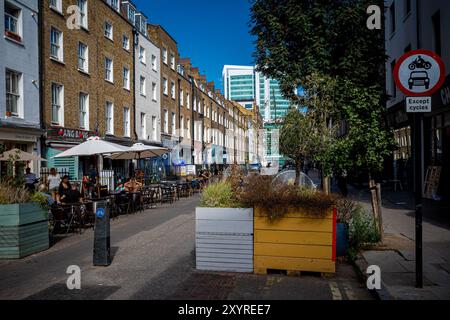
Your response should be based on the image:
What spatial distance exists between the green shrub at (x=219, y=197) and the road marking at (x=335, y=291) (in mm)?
1849

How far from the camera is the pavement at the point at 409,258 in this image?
506 cm

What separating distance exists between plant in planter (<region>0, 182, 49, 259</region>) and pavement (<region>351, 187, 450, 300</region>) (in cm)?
632

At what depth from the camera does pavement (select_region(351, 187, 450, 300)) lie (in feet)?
16.6

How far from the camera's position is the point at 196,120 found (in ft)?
145

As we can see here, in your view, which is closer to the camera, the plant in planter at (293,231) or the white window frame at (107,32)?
the plant in planter at (293,231)

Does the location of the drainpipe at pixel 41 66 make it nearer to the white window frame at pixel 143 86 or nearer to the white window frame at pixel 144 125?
the white window frame at pixel 143 86

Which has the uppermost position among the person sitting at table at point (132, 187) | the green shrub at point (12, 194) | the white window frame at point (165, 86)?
the white window frame at point (165, 86)

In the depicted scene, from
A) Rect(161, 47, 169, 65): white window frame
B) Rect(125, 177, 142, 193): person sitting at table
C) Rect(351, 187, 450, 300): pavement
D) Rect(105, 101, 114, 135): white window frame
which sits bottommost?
Rect(351, 187, 450, 300): pavement

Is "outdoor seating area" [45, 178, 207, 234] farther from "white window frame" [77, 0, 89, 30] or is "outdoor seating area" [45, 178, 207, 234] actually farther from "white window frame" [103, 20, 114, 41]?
"white window frame" [103, 20, 114, 41]

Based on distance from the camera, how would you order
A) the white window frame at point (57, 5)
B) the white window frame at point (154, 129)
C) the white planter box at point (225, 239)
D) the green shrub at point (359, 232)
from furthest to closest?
the white window frame at point (154, 129) < the white window frame at point (57, 5) < the green shrub at point (359, 232) < the white planter box at point (225, 239)

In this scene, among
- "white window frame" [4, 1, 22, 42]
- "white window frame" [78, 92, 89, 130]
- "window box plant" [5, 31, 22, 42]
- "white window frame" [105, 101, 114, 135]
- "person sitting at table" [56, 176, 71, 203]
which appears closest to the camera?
"person sitting at table" [56, 176, 71, 203]

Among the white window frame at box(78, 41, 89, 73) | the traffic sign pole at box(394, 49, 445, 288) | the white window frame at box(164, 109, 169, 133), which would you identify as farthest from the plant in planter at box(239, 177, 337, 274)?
the white window frame at box(164, 109, 169, 133)

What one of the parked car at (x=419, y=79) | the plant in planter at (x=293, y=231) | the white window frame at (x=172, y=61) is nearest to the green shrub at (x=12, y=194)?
the plant in planter at (x=293, y=231)

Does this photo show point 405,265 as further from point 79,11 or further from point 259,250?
point 79,11
